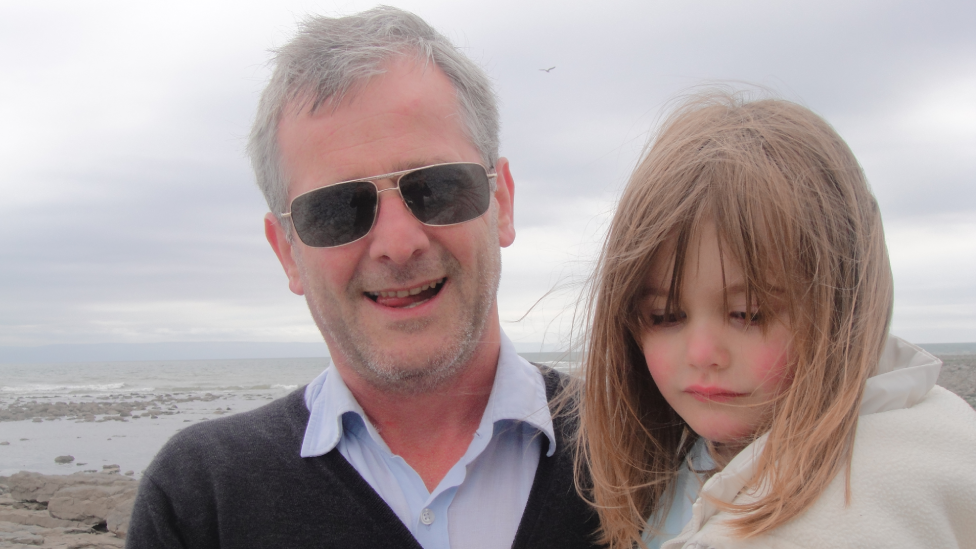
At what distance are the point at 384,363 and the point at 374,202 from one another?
0.51 metres

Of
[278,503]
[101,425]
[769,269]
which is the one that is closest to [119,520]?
[278,503]

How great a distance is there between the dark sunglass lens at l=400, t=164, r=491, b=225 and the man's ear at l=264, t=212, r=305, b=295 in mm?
552

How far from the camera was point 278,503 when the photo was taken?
1.85 m

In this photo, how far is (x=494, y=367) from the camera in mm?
2297

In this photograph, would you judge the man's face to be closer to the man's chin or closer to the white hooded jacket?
the man's chin

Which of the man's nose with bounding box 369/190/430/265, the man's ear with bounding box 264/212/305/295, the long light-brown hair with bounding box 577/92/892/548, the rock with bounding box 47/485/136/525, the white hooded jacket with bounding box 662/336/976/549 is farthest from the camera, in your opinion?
the rock with bounding box 47/485/136/525

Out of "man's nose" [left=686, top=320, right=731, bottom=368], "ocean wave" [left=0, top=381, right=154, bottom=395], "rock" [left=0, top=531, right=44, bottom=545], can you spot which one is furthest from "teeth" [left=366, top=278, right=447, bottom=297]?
"ocean wave" [left=0, top=381, right=154, bottom=395]

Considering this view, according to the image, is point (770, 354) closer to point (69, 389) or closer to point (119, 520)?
point (119, 520)

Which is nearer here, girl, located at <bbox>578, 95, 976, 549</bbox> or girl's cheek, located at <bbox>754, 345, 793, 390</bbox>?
girl, located at <bbox>578, 95, 976, 549</bbox>

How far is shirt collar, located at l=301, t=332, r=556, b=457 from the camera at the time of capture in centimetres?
197

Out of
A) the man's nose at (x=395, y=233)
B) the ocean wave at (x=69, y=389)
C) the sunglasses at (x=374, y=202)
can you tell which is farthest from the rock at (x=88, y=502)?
the ocean wave at (x=69, y=389)

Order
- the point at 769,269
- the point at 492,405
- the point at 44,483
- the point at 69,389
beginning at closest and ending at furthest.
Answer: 1. the point at 769,269
2. the point at 492,405
3. the point at 44,483
4. the point at 69,389

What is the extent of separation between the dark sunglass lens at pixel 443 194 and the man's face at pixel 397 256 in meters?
0.03

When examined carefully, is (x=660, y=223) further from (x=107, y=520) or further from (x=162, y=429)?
(x=162, y=429)
